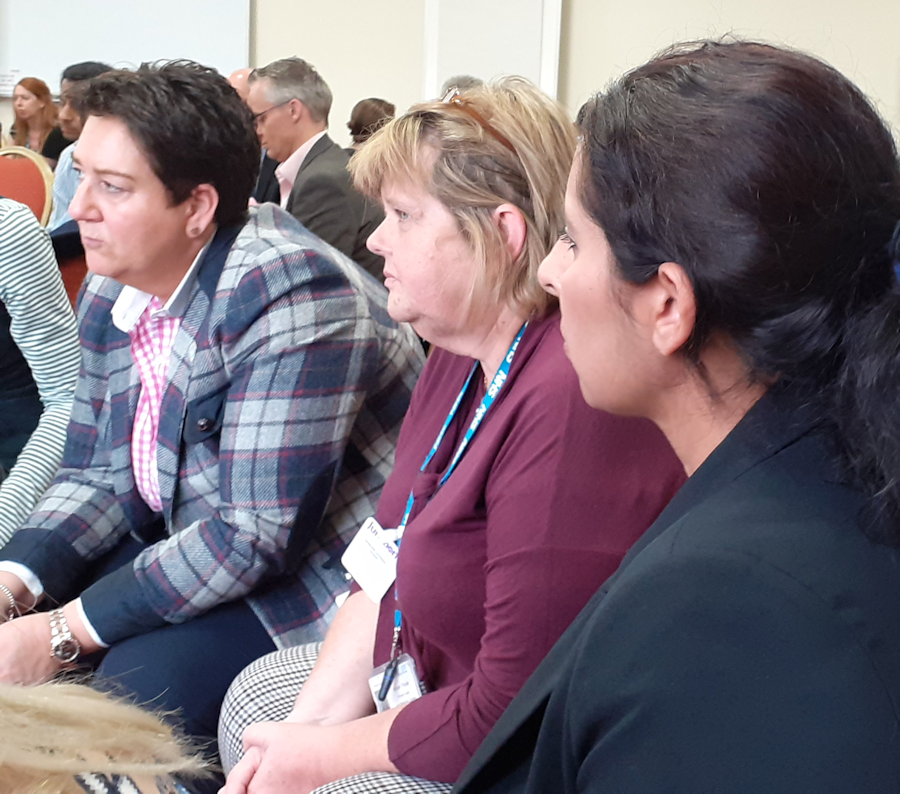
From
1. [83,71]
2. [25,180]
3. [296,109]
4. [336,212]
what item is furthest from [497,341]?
[83,71]

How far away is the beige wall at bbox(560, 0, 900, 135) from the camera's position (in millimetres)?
6105

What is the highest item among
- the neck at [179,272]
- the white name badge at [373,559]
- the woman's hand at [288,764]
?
the neck at [179,272]

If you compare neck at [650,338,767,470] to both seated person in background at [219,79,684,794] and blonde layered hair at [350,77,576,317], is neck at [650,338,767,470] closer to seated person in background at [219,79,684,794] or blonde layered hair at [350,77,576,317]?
seated person in background at [219,79,684,794]

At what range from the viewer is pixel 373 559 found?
1.38 metres

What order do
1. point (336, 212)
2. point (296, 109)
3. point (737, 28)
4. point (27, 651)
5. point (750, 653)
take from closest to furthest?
point (750, 653) → point (27, 651) → point (336, 212) → point (296, 109) → point (737, 28)

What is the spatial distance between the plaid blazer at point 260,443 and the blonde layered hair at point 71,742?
0.54 m

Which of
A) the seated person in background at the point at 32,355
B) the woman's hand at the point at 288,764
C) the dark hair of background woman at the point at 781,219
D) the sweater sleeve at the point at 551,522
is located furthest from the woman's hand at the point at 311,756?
the seated person in background at the point at 32,355

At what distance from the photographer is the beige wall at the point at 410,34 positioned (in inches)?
245

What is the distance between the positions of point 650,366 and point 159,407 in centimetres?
109

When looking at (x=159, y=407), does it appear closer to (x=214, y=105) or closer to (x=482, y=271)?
(x=214, y=105)

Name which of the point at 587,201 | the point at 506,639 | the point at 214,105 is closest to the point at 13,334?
the point at 214,105

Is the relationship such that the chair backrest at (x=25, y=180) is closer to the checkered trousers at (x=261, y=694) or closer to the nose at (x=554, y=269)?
the checkered trousers at (x=261, y=694)

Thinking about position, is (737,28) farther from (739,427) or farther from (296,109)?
(739,427)

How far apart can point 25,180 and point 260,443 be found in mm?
1763
